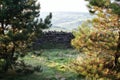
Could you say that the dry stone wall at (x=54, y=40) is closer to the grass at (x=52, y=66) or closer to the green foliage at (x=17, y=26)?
the grass at (x=52, y=66)

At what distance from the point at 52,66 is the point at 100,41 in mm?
8028

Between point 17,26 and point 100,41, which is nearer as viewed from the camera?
point 100,41

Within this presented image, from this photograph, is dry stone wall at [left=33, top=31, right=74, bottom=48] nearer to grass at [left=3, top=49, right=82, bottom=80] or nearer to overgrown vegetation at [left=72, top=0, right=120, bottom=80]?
grass at [left=3, top=49, right=82, bottom=80]

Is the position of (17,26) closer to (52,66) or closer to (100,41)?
(52,66)

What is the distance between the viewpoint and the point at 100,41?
18969 mm

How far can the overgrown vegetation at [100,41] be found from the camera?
18516mm

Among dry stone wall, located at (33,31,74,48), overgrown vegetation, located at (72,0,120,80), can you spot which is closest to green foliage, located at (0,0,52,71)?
overgrown vegetation, located at (72,0,120,80)

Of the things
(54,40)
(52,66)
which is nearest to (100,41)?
(52,66)

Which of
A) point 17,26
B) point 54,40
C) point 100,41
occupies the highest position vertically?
point 17,26

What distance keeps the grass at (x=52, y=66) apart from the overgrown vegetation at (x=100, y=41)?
381cm

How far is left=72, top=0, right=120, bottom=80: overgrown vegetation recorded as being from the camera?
18516 mm

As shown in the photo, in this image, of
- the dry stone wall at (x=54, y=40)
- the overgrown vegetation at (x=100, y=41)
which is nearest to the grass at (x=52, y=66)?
the dry stone wall at (x=54, y=40)

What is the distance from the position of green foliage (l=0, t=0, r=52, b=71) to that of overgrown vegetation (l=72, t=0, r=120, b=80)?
3.55 meters

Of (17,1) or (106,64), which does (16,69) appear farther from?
(106,64)
